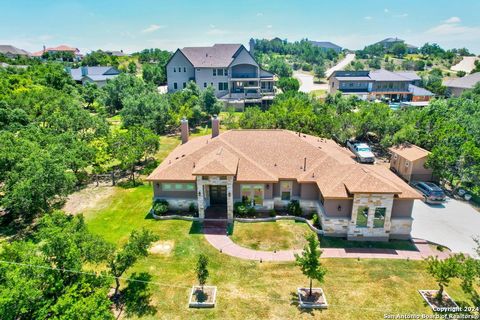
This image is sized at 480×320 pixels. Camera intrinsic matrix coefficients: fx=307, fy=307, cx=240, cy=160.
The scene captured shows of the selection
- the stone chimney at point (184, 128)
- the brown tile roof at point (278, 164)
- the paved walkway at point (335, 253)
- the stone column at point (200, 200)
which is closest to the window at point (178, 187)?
the brown tile roof at point (278, 164)

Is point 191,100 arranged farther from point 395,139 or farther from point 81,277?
point 81,277

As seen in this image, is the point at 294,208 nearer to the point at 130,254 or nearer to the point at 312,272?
the point at 312,272

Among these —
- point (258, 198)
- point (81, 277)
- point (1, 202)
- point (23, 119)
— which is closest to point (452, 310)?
point (258, 198)

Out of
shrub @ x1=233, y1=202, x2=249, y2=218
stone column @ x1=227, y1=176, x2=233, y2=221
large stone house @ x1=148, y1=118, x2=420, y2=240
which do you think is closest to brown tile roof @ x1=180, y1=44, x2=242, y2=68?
large stone house @ x1=148, y1=118, x2=420, y2=240

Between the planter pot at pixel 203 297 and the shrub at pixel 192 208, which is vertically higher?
the shrub at pixel 192 208

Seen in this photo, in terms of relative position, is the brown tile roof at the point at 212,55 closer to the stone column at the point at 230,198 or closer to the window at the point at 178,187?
the window at the point at 178,187

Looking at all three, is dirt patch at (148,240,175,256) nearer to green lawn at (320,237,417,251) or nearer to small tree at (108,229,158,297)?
small tree at (108,229,158,297)

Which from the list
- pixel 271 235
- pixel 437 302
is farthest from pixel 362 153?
pixel 437 302
